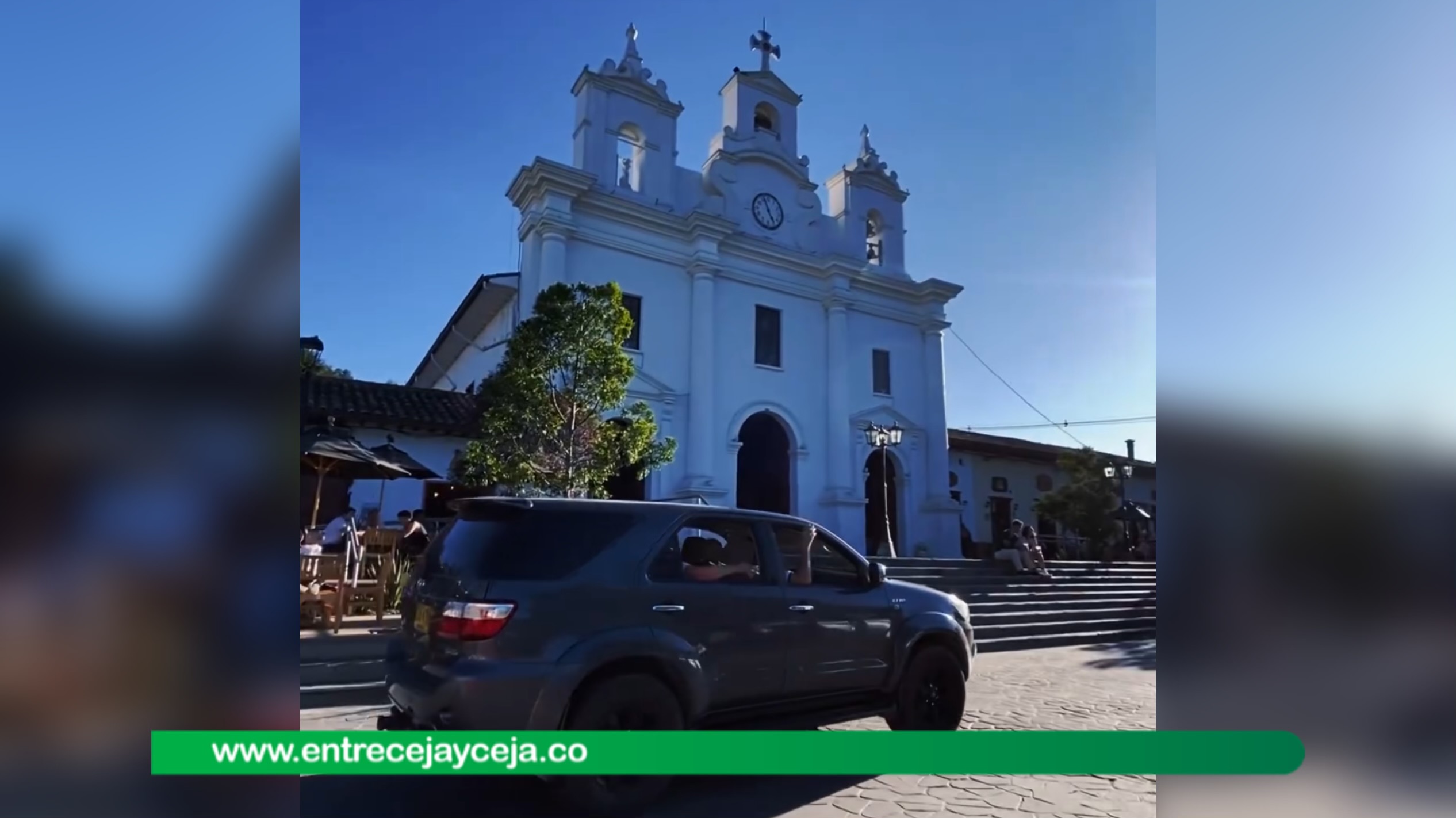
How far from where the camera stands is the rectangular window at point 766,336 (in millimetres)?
9445

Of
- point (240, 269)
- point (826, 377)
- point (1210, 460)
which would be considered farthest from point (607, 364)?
point (1210, 460)

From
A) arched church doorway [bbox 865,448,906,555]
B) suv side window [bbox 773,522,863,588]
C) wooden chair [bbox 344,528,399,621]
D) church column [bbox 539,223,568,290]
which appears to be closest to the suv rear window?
suv side window [bbox 773,522,863,588]

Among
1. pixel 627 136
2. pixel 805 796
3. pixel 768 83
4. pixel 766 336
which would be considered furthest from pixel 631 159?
pixel 805 796

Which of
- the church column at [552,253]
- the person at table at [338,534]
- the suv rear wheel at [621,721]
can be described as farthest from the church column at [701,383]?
the suv rear wheel at [621,721]

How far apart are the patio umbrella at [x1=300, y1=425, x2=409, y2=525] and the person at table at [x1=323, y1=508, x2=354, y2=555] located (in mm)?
157

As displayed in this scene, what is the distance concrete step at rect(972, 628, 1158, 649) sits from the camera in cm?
795

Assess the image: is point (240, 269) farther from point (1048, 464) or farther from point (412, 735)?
point (1048, 464)

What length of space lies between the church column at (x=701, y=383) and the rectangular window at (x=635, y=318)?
2.12ft

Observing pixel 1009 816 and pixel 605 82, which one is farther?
pixel 605 82

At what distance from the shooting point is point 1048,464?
517 centimetres

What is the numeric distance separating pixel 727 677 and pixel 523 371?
14.9 ft

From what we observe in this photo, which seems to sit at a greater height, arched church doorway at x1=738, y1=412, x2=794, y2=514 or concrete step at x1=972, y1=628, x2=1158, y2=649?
arched church doorway at x1=738, y1=412, x2=794, y2=514

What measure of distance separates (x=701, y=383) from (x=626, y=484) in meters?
1.66

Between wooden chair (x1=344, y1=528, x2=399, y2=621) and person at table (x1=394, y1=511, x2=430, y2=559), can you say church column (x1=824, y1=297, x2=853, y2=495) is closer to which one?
person at table (x1=394, y1=511, x2=430, y2=559)
